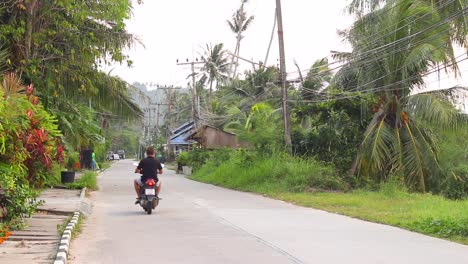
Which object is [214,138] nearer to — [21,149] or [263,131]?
[263,131]

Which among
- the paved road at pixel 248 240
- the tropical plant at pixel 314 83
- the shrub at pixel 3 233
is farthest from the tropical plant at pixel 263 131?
the shrub at pixel 3 233

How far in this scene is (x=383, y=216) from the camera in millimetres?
13773

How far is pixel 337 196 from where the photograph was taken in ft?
65.1

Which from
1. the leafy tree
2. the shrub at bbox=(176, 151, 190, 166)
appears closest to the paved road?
the leafy tree

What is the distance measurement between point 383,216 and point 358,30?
12.0 meters

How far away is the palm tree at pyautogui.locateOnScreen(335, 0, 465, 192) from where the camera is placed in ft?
72.9

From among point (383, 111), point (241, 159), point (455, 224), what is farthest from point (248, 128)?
point (455, 224)

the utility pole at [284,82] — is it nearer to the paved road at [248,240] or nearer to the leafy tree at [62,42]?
the leafy tree at [62,42]

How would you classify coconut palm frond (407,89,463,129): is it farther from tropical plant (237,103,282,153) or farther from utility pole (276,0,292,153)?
tropical plant (237,103,282,153)

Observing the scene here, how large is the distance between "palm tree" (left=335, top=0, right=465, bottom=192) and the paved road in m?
9.24

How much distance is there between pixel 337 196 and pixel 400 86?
6.91 m

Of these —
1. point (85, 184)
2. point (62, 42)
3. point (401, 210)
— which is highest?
point (62, 42)

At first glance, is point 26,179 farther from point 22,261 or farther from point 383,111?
point 383,111

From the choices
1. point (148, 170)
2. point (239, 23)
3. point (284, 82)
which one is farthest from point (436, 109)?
point (239, 23)
